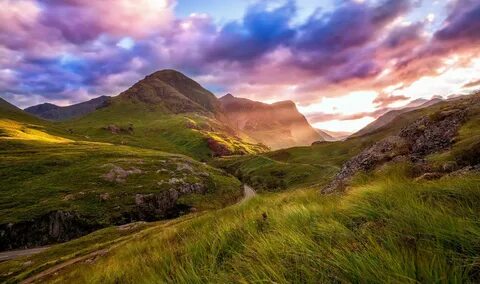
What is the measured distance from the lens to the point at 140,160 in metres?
156

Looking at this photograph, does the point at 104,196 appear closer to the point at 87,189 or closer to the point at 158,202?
the point at 87,189

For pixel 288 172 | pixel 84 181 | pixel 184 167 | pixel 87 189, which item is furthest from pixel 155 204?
pixel 288 172

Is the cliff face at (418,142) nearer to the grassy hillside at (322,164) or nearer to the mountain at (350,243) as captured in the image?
the grassy hillside at (322,164)

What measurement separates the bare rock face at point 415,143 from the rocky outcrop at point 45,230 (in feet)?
305

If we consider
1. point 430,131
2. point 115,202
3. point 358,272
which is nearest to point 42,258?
point 115,202

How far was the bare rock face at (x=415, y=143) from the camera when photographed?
65.8 ft

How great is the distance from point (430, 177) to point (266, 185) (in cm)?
13388

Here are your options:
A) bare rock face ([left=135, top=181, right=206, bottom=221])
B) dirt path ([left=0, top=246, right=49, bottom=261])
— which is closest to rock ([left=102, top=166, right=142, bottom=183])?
bare rock face ([left=135, top=181, right=206, bottom=221])

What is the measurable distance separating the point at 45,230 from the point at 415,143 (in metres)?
100

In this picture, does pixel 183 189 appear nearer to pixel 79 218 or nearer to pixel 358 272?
pixel 79 218

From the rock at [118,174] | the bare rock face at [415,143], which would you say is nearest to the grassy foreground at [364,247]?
the bare rock face at [415,143]

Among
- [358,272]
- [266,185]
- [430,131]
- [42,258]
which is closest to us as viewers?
[358,272]

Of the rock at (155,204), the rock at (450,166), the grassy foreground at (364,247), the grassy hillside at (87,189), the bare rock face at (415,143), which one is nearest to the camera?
the grassy foreground at (364,247)

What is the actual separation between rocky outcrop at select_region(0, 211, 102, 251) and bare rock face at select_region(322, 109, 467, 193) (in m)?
93.1
